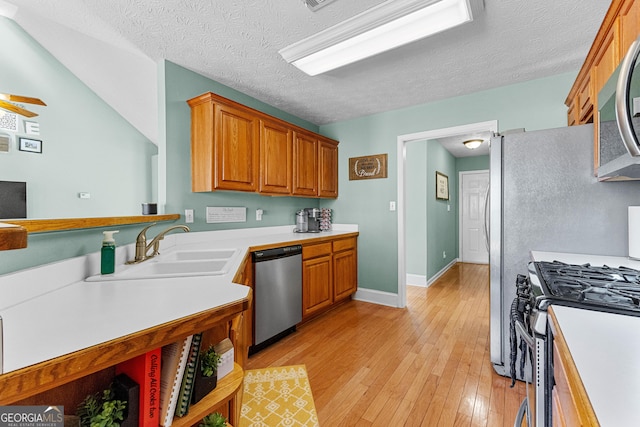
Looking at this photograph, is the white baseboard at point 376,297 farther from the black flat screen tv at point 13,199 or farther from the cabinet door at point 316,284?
the black flat screen tv at point 13,199

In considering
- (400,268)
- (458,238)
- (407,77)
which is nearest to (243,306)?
(407,77)

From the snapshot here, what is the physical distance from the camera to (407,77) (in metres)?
2.46

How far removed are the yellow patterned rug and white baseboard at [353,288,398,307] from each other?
1.61m

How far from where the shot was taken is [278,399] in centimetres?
166

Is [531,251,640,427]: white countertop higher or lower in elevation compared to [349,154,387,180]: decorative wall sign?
lower

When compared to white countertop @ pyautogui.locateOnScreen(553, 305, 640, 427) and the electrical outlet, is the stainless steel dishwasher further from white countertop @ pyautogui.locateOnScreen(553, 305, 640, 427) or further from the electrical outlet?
A: white countertop @ pyautogui.locateOnScreen(553, 305, 640, 427)

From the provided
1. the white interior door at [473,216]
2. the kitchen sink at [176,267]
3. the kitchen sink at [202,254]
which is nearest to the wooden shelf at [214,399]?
the kitchen sink at [176,267]

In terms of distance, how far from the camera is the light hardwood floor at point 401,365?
5.08ft

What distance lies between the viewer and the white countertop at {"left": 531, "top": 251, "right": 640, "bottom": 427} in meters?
0.40

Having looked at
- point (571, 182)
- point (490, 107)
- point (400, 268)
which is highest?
point (490, 107)

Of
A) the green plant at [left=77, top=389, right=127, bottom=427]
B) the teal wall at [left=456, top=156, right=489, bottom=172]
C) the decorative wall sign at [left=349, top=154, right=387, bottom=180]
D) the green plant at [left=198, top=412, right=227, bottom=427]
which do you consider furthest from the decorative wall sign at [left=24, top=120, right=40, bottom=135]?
the teal wall at [left=456, top=156, right=489, bottom=172]

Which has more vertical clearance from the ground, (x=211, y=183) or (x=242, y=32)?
(x=242, y=32)

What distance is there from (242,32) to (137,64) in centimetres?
121

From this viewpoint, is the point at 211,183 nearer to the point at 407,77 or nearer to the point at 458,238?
the point at 407,77
